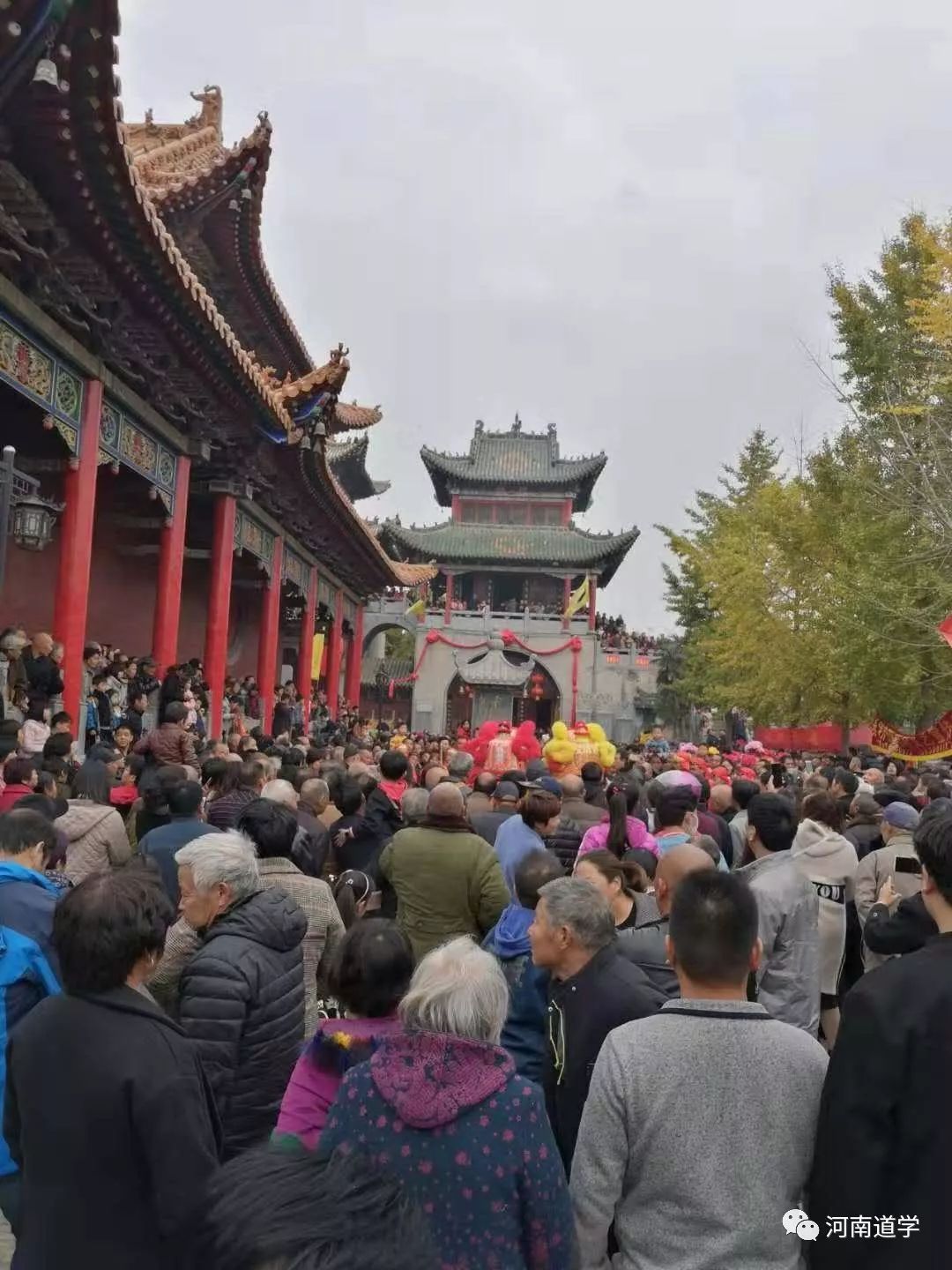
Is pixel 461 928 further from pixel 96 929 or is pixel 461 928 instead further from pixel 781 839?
pixel 96 929

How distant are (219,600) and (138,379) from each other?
12.4 feet

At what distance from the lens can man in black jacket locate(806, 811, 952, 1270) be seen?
209 centimetres

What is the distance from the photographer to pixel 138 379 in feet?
35.5

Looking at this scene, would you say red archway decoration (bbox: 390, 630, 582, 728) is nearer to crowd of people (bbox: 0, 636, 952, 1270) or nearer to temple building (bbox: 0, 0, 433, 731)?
temple building (bbox: 0, 0, 433, 731)

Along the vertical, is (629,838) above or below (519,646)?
below

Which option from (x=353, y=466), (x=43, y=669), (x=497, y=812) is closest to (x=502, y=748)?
(x=43, y=669)

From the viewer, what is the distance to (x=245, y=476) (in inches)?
573

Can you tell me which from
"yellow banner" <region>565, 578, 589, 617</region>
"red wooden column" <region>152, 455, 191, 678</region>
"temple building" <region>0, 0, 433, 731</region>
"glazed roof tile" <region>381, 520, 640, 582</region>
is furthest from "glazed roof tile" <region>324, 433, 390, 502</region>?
"red wooden column" <region>152, 455, 191, 678</region>

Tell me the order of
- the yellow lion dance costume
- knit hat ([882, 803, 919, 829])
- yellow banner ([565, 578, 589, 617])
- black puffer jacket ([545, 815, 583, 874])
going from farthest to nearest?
yellow banner ([565, 578, 589, 617]) < the yellow lion dance costume < black puffer jacket ([545, 815, 583, 874]) < knit hat ([882, 803, 919, 829])

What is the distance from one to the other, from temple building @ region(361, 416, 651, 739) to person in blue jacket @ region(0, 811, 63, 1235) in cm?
→ 3630

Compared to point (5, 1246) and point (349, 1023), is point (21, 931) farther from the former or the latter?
point (5, 1246)

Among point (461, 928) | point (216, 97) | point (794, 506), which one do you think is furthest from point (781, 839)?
point (794, 506)

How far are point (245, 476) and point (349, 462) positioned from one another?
2239cm

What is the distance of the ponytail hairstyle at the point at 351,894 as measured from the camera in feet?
14.8
